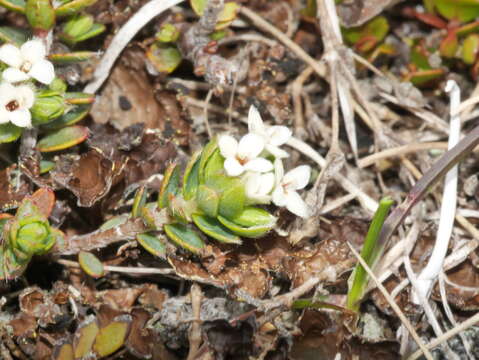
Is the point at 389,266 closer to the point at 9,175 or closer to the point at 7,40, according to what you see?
the point at 9,175

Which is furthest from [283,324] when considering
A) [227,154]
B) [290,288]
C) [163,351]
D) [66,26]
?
[66,26]

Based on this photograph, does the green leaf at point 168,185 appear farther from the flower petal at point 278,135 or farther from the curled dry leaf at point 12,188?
the curled dry leaf at point 12,188

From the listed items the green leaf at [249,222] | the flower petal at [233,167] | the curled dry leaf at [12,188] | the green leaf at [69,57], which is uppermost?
the green leaf at [69,57]

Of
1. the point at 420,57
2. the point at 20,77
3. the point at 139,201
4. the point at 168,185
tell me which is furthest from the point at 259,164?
the point at 420,57

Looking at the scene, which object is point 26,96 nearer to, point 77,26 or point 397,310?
point 77,26

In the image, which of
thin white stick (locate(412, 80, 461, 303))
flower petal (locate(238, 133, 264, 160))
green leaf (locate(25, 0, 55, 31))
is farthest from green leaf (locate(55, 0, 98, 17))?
thin white stick (locate(412, 80, 461, 303))

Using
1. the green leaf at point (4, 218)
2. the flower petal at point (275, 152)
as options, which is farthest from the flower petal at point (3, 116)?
the flower petal at point (275, 152)
